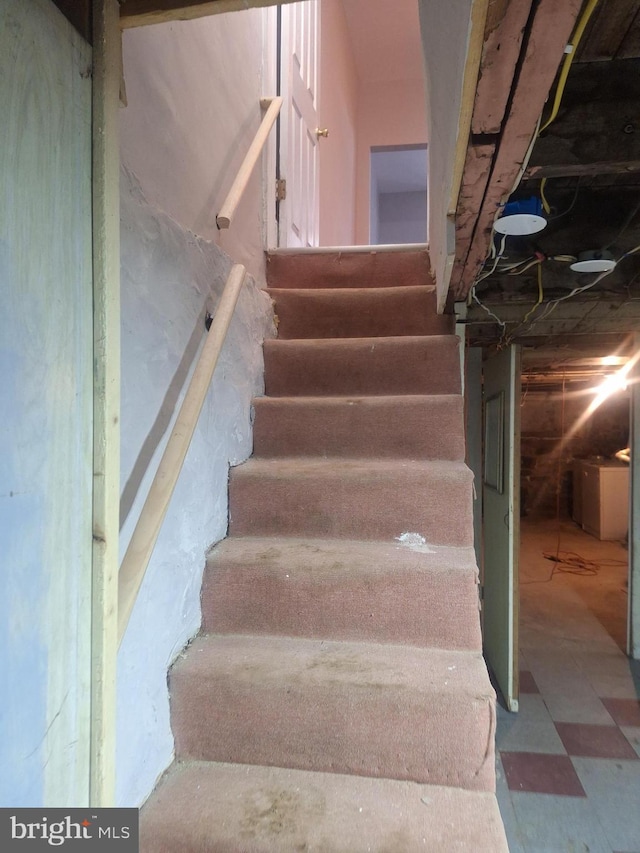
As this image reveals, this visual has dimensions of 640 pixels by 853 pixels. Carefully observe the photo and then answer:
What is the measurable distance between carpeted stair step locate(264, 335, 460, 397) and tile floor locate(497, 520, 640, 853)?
5.89 feet

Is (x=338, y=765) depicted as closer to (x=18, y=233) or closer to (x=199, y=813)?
(x=199, y=813)

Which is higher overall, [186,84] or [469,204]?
[186,84]

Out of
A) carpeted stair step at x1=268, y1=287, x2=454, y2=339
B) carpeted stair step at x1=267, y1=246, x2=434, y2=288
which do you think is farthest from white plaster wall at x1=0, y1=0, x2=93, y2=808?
carpeted stair step at x1=267, y1=246, x2=434, y2=288

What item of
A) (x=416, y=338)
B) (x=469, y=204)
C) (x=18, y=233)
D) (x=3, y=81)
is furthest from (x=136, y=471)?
(x=416, y=338)

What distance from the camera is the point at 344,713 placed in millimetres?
1094

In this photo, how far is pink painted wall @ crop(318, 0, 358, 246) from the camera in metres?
3.92

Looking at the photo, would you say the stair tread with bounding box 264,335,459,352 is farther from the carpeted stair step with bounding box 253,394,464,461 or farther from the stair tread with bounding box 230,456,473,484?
the stair tread with bounding box 230,456,473,484

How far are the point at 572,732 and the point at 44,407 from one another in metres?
2.99

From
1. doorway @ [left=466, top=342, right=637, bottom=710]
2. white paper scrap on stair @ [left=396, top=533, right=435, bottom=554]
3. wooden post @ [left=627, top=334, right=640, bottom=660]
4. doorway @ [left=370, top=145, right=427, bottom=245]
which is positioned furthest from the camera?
doorway @ [left=370, top=145, right=427, bottom=245]

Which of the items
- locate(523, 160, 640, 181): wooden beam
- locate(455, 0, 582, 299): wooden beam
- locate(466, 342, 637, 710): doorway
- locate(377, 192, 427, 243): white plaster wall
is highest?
locate(377, 192, 427, 243): white plaster wall

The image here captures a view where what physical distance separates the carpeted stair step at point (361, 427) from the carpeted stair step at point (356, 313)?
51 centimetres

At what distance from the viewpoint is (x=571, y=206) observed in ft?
5.88

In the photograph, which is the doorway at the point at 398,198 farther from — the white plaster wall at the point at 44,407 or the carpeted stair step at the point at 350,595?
the white plaster wall at the point at 44,407

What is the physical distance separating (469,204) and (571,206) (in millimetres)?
974
